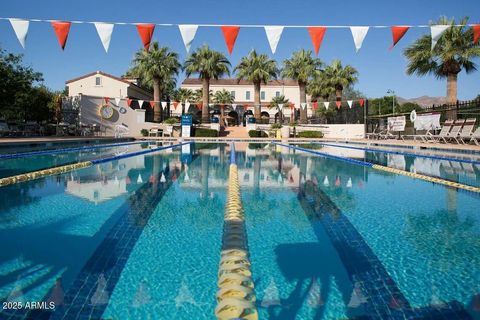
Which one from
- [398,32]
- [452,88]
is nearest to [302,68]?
[452,88]

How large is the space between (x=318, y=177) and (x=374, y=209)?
3.33 m

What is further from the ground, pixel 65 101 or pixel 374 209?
pixel 65 101

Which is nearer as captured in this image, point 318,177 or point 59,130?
point 318,177

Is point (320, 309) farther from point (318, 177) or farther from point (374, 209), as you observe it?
point (318, 177)

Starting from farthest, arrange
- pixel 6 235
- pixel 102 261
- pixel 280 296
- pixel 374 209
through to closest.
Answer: pixel 374 209 → pixel 6 235 → pixel 102 261 → pixel 280 296

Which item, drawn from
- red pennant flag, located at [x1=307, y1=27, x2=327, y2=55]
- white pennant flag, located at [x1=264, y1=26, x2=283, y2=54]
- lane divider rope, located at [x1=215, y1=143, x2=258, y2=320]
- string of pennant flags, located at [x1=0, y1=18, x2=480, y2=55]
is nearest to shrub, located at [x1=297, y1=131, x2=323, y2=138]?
string of pennant flags, located at [x1=0, y1=18, x2=480, y2=55]

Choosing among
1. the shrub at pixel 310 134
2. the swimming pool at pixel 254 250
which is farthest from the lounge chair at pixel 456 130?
the shrub at pixel 310 134

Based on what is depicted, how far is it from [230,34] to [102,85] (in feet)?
104

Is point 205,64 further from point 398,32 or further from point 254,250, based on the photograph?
point 254,250

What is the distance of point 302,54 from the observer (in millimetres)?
37969

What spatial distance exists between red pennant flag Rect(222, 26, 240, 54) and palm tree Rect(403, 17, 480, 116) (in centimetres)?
1502

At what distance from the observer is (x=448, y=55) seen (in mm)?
19859

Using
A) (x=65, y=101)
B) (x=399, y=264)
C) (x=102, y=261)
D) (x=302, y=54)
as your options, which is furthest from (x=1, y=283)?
(x=302, y=54)

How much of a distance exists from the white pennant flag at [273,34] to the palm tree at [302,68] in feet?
89.7
